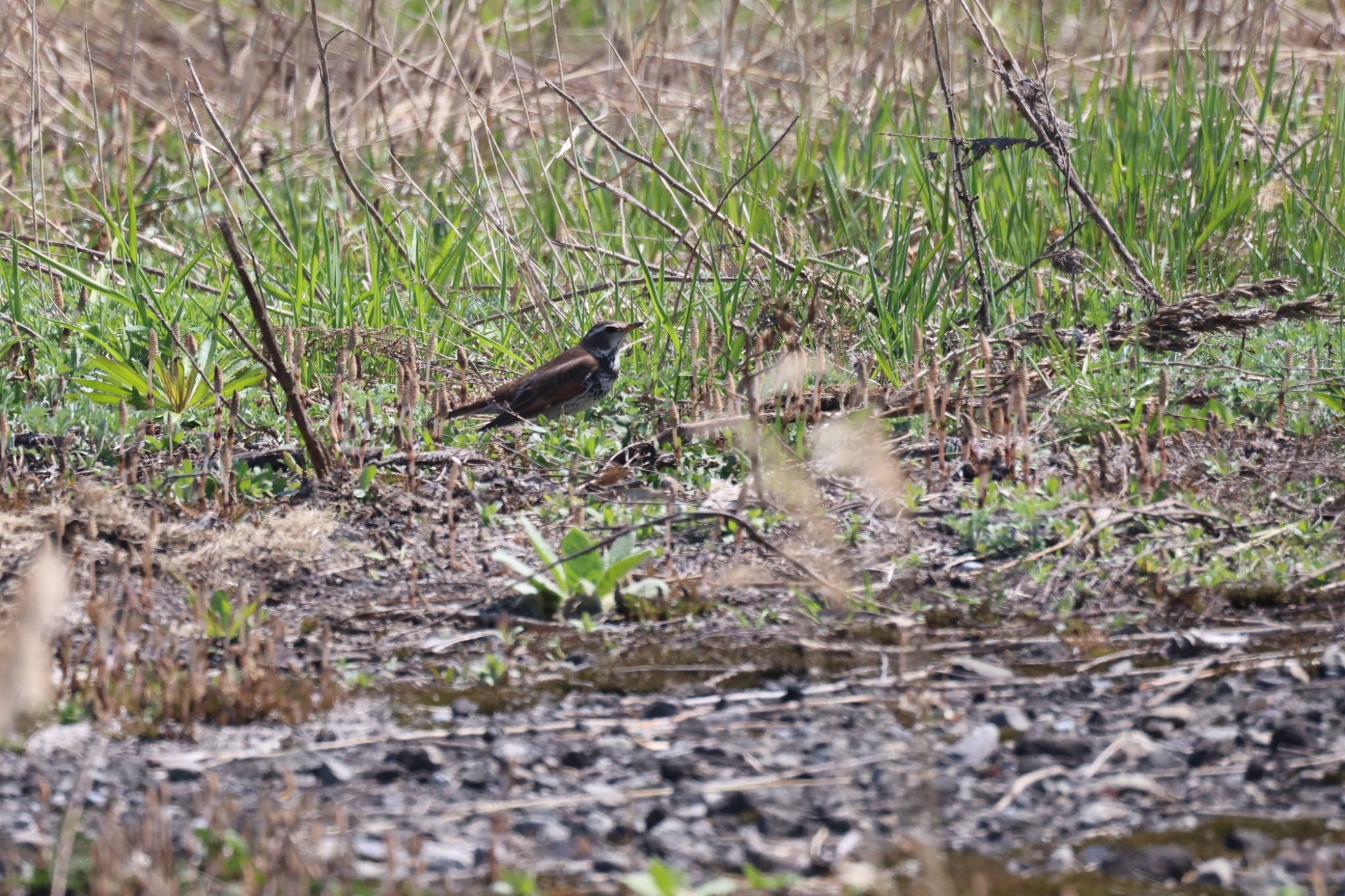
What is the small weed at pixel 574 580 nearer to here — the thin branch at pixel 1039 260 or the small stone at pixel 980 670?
the small stone at pixel 980 670

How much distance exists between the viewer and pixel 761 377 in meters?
5.44

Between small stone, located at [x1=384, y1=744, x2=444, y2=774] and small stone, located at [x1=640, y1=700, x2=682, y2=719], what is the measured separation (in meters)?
0.50

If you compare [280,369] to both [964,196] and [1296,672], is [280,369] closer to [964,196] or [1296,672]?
[964,196]

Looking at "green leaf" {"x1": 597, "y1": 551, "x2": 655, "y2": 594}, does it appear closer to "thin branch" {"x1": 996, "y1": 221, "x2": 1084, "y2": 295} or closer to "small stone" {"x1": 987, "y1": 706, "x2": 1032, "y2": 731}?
"small stone" {"x1": 987, "y1": 706, "x2": 1032, "y2": 731}

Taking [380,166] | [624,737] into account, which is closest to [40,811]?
[624,737]

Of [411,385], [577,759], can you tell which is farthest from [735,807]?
[411,385]

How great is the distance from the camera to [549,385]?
550 cm

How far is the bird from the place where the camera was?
5.48 metres

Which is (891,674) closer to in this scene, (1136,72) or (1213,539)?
(1213,539)

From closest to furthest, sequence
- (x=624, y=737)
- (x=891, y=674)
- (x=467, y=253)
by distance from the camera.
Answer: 1. (x=624, y=737)
2. (x=891, y=674)
3. (x=467, y=253)

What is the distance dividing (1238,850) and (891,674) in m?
1.01

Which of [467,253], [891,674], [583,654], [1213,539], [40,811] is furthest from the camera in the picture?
[467,253]

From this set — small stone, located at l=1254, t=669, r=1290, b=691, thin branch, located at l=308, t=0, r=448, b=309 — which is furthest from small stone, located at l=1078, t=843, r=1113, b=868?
thin branch, located at l=308, t=0, r=448, b=309

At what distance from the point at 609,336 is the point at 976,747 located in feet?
9.86
